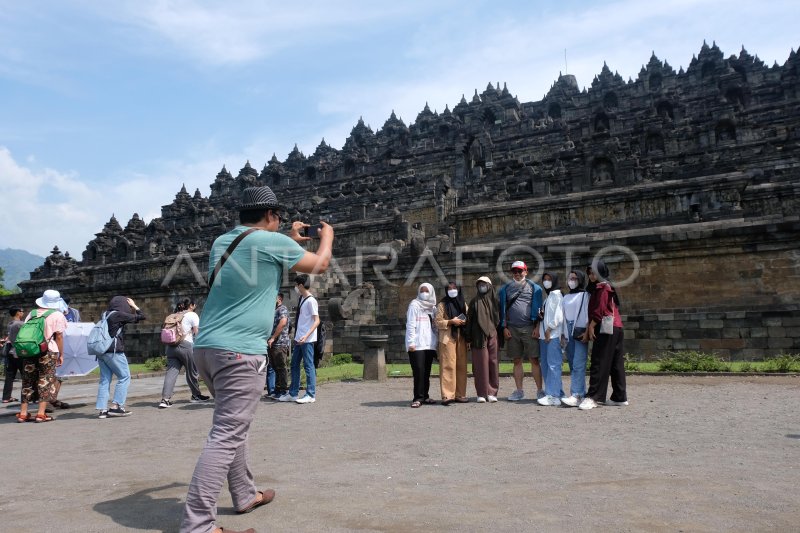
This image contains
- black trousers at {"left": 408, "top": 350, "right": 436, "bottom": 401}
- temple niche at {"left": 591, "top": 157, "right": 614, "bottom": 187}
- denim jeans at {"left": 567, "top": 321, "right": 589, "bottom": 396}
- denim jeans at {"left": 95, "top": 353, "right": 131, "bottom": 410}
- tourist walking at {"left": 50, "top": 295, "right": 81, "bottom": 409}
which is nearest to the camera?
denim jeans at {"left": 567, "top": 321, "right": 589, "bottom": 396}

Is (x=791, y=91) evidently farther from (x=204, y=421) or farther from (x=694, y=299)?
(x=204, y=421)

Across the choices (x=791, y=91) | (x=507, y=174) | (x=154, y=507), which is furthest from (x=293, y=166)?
(x=154, y=507)

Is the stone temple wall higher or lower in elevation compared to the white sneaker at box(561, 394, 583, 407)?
higher

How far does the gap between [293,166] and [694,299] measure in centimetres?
5148

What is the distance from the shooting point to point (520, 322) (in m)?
8.56

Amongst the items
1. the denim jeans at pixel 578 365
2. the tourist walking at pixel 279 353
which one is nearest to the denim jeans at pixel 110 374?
the tourist walking at pixel 279 353

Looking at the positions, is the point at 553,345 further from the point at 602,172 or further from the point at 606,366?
the point at 602,172

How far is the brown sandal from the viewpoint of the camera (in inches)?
141

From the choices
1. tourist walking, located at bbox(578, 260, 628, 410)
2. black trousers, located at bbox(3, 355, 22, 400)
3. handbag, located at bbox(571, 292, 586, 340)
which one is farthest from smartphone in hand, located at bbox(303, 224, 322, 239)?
black trousers, located at bbox(3, 355, 22, 400)

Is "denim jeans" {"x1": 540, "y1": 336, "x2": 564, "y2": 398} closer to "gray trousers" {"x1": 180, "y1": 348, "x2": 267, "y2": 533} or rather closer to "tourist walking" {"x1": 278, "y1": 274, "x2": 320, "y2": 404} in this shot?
"tourist walking" {"x1": 278, "y1": 274, "x2": 320, "y2": 404}

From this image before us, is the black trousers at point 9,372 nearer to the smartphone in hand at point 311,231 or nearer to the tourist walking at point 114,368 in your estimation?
the tourist walking at point 114,368

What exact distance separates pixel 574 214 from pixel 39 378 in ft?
60.1

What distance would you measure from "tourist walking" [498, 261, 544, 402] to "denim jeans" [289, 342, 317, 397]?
3031 millimetres

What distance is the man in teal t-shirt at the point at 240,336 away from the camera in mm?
3512
